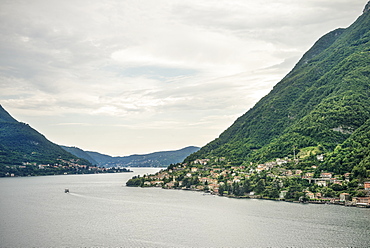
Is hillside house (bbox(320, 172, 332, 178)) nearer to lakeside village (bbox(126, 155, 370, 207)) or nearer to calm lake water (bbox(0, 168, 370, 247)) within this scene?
lakeside village (bbox(126, 155, 370, 207))

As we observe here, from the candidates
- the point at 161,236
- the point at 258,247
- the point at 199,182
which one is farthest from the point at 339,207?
the point at 199,182

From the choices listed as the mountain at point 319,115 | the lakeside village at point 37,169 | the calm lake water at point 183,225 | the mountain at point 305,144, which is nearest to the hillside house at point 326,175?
Result: the mountain at point 305,144

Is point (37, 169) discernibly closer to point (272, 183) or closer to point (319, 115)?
point (319, 115)

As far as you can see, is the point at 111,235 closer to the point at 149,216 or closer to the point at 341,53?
the point at 149,216

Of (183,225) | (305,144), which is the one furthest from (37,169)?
(183,225)

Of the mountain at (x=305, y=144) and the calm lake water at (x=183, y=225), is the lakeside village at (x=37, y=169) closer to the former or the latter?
the mountain at (x=305, y=144)
